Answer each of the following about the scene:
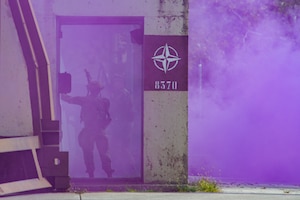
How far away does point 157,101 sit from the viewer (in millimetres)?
8672

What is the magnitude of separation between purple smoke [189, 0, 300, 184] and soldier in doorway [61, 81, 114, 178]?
20.4ft

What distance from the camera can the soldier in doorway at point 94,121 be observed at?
355 inches

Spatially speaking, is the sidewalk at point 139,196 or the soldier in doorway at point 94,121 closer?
the sidewalk at point 139,196

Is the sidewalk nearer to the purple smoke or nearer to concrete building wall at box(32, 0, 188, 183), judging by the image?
concrete building wall at box(32, 0, 188, 183)

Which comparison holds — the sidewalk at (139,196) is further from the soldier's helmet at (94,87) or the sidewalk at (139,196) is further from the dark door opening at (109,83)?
the soldier's helmet at (94,87)

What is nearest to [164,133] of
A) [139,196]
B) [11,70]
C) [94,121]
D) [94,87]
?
[94,121]

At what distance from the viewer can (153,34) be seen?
8.68m

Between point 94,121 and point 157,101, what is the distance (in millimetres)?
958

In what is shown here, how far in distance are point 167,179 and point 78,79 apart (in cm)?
176

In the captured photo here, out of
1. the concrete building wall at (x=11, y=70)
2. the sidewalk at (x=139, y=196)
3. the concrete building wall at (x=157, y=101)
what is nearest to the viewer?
the sidewalk at (x=139, y=196)

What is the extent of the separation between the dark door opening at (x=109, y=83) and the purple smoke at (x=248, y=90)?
6.19 meters

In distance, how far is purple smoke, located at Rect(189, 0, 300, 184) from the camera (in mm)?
15766

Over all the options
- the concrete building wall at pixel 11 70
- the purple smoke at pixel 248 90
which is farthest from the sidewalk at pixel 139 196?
the purple smoke at pixel 248 90

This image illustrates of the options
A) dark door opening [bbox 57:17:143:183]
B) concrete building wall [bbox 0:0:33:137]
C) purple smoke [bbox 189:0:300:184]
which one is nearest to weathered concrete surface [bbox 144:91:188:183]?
dark door opening [bbox 57:17:143:183]
